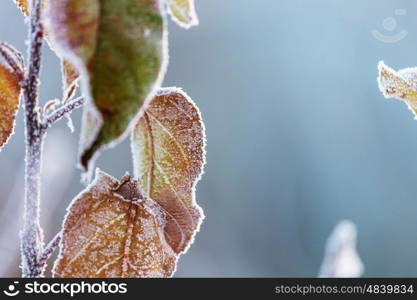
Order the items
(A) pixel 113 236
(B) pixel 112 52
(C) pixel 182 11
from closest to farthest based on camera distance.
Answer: (B) pixel 112 52 < (C) pixel 182 11 < (A) pixel 113 236

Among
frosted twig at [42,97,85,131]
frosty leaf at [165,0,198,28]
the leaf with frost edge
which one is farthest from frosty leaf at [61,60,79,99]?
the leaf with frost edge

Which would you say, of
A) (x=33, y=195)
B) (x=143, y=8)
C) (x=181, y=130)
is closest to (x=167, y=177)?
(x=181, y=130)

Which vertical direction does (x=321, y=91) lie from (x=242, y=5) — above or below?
below

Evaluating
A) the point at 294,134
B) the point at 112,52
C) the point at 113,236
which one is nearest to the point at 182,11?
the point at 112,52

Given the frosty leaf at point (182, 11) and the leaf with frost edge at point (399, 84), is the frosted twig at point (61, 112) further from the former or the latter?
the leaf with frost edge at point (399, 84)

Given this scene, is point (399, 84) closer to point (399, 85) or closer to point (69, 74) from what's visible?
point (399, 85)

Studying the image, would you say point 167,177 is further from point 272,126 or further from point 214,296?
point 272,126
